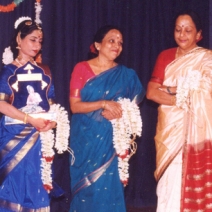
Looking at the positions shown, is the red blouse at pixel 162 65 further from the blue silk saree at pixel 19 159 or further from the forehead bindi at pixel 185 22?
the blue silk saree at pixel 19 159

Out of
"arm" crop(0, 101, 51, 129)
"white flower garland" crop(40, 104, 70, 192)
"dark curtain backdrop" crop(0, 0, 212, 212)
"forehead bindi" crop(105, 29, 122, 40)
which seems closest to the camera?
"arm" crop(0, 101, 51, 129)

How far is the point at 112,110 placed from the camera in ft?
11.9

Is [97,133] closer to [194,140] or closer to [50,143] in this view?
[50,143]

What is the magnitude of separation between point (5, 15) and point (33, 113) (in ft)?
5.08

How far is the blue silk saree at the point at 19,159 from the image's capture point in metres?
3.38

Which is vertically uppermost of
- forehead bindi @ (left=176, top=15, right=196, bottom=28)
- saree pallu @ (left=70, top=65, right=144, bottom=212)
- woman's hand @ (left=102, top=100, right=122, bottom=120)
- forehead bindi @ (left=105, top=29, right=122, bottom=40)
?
forehead bindi @ (left=176, top=15, right=196, bottom=28)

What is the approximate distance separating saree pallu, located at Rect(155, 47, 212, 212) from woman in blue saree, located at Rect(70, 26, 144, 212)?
1.49ft

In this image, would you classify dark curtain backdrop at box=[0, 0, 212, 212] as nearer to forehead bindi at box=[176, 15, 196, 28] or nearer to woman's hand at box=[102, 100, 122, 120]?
woman's hand at box=[102, 100, 122, 120]

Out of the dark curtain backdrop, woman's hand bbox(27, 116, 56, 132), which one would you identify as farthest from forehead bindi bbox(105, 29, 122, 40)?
the dark curtain backdrop

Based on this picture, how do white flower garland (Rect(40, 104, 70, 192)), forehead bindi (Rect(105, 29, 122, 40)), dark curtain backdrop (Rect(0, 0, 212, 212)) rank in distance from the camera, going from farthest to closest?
1. dark curtain backdrop (Rect(0, 0, 212, 212))
2. forehead bindi (Rect(105, 29, 122, 40))
3. white flower garland (Rect(40, 104, 70, 192))

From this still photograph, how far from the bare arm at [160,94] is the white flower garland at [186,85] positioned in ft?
0.43

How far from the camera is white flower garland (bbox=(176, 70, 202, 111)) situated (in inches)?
134

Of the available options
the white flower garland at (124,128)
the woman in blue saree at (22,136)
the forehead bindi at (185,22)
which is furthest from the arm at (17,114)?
the forehead bindi at (185,22)

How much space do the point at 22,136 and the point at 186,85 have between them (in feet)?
4.41
